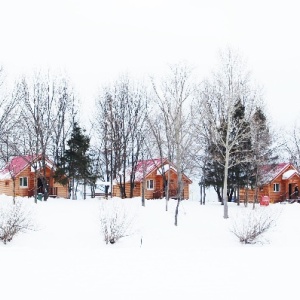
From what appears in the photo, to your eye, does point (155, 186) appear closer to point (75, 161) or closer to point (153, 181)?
point (153, 181)

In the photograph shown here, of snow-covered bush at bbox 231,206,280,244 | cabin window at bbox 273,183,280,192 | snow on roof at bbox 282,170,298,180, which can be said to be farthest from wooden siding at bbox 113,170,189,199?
snow-covered bush at bbox 231,206,280,244

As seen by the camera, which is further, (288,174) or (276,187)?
(276,187)

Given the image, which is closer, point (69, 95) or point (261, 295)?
point (261, 295)

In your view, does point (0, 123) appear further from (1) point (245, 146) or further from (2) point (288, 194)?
(2) point (288, 194)

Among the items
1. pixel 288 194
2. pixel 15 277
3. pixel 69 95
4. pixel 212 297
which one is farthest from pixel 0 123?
pixel 288 194

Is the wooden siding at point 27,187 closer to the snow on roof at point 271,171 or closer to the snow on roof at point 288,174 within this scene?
the snow on roof at point 271,171

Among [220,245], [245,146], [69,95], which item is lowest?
[220,245]

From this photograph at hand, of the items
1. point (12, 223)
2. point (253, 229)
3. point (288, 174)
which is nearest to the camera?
point (12, 223)

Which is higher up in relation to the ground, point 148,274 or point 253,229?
point 148,274

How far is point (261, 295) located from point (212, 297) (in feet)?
3.26

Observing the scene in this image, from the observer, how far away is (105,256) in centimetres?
1274

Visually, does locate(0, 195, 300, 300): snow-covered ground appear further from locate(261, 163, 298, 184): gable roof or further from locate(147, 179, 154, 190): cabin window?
locate(147, 179, 154, 190): cabin window

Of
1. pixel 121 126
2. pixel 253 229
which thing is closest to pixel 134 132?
pixel 121 126

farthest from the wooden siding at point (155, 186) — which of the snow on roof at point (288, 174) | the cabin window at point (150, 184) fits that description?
the snow on roof at point (288, 174)
